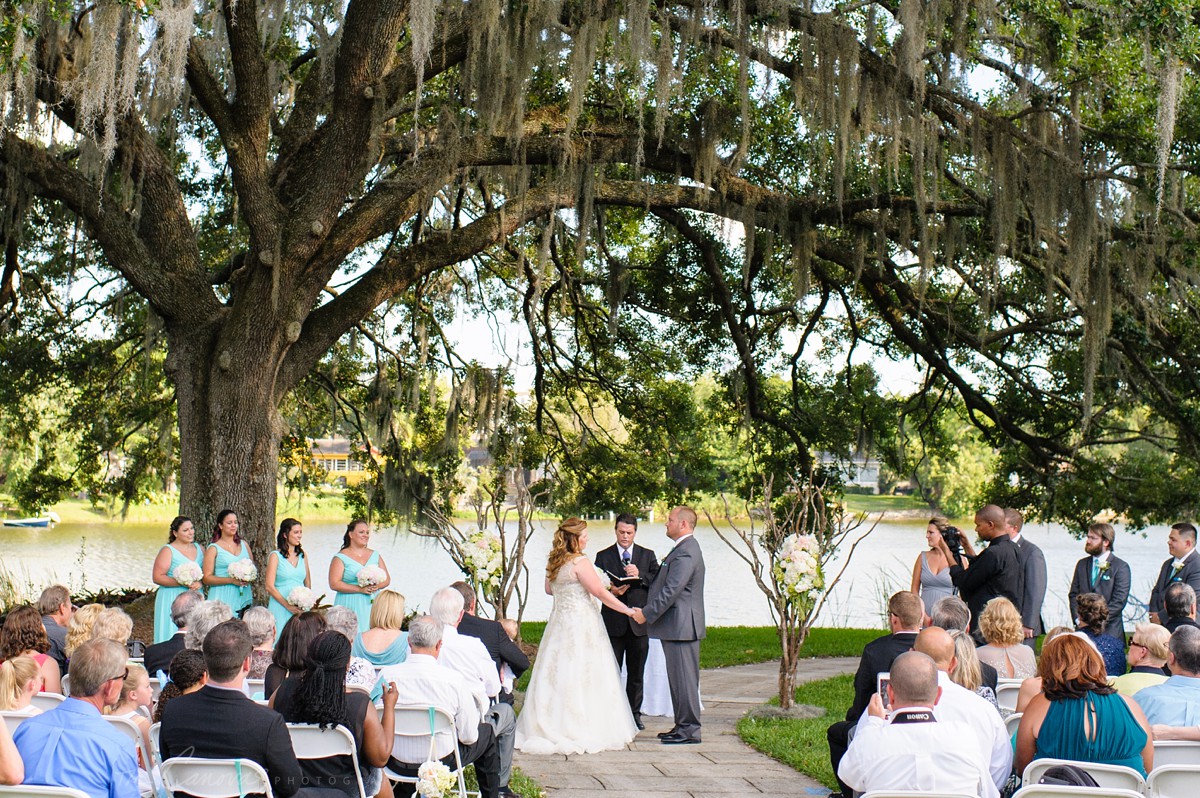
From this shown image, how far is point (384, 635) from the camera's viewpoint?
16.2 ft

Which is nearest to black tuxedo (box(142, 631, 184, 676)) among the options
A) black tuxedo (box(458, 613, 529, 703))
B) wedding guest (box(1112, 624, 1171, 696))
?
black tuxedo (box(458, 613, 529, 703))

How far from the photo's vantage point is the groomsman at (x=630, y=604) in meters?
7.43

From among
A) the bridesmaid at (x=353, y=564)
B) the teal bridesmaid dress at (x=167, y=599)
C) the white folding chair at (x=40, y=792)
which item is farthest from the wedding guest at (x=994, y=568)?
the white folding chair at (x=40, y=792)

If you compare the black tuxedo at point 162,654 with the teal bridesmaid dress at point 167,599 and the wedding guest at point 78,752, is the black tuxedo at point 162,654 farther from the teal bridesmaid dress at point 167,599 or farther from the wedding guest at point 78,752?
the teal bridesmaid dress at point 167,599

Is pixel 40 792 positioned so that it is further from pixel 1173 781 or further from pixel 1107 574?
pixel 1107 574

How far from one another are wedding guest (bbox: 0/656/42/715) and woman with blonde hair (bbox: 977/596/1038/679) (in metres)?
3.99

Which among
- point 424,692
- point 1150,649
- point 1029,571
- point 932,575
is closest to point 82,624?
point 424,692

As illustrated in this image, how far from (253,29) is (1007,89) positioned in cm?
709

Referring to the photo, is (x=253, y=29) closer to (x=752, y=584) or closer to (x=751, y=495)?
(x=751, y=495)

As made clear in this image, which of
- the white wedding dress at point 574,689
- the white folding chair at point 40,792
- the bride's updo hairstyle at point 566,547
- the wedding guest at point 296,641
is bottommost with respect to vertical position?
the white wedding dress at point 574,689

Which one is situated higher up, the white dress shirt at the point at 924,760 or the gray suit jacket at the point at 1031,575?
the gray suit jacket at the point at 1031,575

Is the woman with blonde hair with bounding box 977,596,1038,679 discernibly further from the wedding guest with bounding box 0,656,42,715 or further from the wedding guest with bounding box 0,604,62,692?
the wedding guest with bounding box 0,604,62,692

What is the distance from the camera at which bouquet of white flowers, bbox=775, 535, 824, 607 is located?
721 cm

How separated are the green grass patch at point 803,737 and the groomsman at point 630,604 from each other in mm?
781
